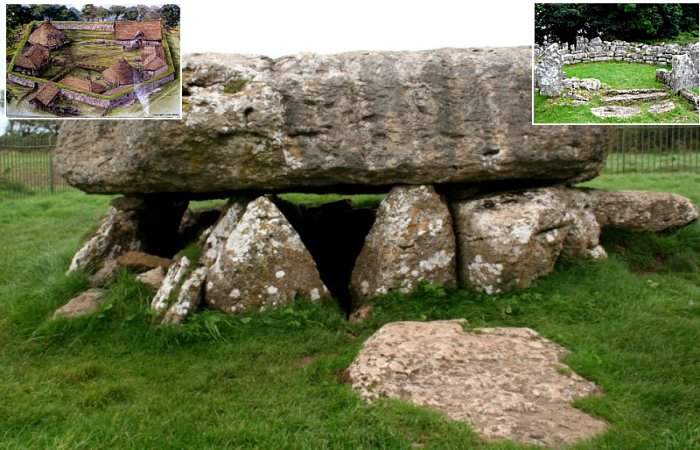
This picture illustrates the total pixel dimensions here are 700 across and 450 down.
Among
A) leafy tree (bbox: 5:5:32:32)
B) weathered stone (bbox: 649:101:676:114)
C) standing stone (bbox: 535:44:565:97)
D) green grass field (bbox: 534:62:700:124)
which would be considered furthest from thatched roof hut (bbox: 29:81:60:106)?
weathered stone (bbox: 649:101:676:114)

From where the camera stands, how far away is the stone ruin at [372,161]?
23.0 feet

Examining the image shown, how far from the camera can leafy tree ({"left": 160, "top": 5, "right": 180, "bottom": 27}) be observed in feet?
20.7

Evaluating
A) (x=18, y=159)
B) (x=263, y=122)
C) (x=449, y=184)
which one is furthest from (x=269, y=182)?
(x=18, y=159)

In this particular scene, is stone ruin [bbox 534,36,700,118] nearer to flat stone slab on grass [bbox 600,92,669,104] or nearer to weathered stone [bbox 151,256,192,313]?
flat stone slab on grass [bbox 600,92,669,104]

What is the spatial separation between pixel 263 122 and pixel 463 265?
2.73 metres

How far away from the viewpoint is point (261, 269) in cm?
683

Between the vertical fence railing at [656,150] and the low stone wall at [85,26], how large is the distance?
15.0m

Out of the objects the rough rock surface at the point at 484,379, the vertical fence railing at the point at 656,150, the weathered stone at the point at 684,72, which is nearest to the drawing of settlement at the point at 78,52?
the rough rock surface at the point at 484,379

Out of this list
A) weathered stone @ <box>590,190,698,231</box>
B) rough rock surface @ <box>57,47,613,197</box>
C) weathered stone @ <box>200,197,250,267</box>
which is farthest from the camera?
weathered stone @ <box>590,190,698,231</box>

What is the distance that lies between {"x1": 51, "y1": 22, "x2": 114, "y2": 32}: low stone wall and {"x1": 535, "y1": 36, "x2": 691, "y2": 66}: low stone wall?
4418mm

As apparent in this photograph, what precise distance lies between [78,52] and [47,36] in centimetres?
35

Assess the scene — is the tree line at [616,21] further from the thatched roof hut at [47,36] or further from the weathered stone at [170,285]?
the thatched roof hut at [47,36]

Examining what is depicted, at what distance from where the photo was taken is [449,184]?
791 cm

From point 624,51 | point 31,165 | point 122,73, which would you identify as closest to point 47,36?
point 122,73
